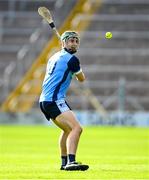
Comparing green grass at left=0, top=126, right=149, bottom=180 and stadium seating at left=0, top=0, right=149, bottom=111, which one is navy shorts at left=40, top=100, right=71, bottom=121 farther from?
stadium seating at left=0, top=0, right=149, bottom=111

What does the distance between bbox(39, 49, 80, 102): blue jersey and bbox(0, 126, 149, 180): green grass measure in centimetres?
109

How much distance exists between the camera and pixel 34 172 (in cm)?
1122

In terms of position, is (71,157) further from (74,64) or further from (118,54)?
(118,54)

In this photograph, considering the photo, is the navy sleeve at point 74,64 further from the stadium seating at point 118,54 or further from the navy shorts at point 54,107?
the stadium seating at point 118,54

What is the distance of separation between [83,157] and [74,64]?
14.7 ft

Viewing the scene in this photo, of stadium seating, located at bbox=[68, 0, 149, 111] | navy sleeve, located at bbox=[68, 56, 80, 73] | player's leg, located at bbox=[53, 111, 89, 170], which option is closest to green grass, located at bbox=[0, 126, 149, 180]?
→ player's leg, located at bbox=[53, 111, 89, 170]

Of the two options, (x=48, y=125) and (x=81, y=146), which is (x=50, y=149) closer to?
(x=81, y=146)

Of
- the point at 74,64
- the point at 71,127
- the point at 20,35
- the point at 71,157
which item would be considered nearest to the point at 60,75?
the point at 74,64

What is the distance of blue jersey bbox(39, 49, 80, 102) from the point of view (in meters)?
11.6

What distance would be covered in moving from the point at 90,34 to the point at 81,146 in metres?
18.7

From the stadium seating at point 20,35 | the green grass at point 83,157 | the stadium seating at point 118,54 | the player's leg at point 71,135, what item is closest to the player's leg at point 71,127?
the player's leg at point 71,135

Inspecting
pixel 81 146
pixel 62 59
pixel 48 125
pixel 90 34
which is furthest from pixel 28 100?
pixel 62 59

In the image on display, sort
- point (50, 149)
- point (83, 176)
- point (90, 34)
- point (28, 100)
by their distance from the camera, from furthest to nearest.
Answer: point (90, 34), point (28, 100), point (50, 149), point (83, 176)

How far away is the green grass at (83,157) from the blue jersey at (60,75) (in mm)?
1086
